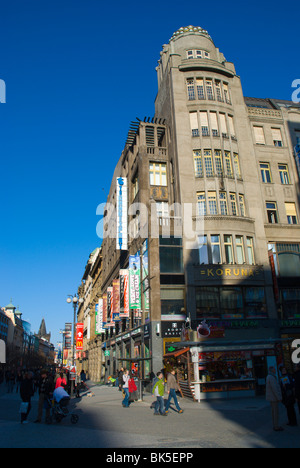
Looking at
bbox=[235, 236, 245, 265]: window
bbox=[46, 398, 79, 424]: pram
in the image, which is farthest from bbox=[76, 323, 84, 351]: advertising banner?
bbox=[46, 398, 79, 424]: pram

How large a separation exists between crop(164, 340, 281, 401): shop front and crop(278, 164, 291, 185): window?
60.8 feet

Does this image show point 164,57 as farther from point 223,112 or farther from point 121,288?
point 121,288

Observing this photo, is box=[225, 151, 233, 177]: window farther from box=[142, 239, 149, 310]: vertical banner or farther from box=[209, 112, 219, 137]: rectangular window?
box=[142, 239, 149, 310]: vertical banner

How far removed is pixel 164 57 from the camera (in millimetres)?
40031

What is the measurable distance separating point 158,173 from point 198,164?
4484 mm

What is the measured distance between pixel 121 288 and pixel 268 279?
47.4 feet

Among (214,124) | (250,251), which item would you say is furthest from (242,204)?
(214,124)

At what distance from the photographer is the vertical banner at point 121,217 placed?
38.5 meters

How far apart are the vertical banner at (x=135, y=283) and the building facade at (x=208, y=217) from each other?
0.09 m

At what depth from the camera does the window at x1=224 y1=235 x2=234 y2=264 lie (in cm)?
2934

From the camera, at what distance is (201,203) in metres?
30.8

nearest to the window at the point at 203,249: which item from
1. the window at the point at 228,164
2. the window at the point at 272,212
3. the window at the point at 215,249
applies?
the window at the point at 215,249
